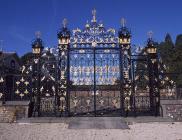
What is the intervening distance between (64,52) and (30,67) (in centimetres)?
168

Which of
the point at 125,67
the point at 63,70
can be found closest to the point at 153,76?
the point at 125,67

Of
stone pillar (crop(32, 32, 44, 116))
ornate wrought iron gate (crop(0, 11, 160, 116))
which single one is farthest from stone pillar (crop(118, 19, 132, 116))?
stone pillar (crop(32, 32, 44, 116))

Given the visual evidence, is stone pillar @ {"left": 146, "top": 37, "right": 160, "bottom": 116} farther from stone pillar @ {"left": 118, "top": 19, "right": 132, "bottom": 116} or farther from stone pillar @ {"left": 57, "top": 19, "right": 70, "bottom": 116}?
stone pillar @ {"left": 57, "top": 19, "right": 70, "bottom": 116}

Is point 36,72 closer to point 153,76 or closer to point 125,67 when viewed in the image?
point 125,67

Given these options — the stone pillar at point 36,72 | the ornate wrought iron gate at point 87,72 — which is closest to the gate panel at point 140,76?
the ornate wrought iron gate at point 87,72

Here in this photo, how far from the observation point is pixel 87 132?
1122cm

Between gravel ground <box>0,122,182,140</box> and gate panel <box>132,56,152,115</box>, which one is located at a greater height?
gate panel <box>132,56,152,115</box>

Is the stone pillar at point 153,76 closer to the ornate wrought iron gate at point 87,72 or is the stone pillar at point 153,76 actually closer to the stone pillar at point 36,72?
the ornate wrought iron gate at point 87,72

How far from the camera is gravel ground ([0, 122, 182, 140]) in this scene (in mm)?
10289

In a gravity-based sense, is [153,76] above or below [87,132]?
above

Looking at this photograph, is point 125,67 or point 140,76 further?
point 140,76

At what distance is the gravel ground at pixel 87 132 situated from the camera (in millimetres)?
10289

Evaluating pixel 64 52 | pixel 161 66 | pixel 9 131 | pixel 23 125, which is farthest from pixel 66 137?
pixel 161 66

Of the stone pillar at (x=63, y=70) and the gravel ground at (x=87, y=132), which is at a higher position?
the stone pillar at (x=63, y=70)
